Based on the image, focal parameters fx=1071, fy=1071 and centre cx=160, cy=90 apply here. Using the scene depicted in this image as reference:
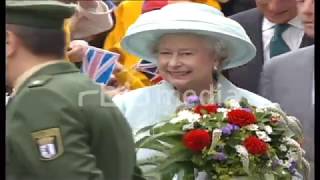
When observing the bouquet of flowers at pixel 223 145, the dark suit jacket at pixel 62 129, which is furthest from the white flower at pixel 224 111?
the dark suit jacket at pixel 62 129

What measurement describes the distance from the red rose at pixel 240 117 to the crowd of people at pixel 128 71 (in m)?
0.25

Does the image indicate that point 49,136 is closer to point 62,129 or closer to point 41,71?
point 62,129

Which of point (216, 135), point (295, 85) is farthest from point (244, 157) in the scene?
point (295, 85)

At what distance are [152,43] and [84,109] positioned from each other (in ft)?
5.54

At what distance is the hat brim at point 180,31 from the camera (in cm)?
497

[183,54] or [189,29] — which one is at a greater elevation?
[189,29]

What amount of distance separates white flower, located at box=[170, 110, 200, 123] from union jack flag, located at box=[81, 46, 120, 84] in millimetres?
1012

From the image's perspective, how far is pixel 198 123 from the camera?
4.32m

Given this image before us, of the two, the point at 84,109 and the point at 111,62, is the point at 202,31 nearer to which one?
the point at 111,62

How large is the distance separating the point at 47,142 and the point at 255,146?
1.11m

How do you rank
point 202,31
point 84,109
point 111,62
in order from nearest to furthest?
1. point 84,109
2. point 202,31
3. point 111,62

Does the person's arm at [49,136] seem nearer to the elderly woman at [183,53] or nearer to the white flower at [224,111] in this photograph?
the white flower at [224,111]

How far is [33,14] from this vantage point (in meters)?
3.63

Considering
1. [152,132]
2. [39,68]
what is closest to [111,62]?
[152,132]
